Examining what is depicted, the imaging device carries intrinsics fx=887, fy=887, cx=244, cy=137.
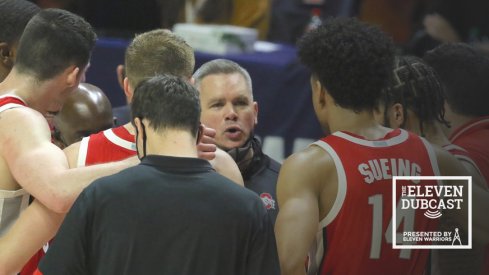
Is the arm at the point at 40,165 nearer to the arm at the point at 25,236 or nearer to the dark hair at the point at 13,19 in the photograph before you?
the arm at the point at 25,236

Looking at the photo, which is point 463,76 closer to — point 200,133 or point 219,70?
point 219,70

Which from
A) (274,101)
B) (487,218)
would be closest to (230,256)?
(487,218)

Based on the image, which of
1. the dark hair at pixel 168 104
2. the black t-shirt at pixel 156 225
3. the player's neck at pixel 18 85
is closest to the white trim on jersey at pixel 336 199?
the black t-shirt at pixel 156 225

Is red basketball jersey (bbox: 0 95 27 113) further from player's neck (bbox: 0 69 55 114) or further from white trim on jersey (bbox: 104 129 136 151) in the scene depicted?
white trim on jersey (bbox: 104 129 136 151)

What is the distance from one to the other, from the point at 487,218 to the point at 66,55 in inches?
63.1

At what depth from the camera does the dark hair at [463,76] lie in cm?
404

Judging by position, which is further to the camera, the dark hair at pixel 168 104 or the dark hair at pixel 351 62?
the dark hair at pixel 351 62

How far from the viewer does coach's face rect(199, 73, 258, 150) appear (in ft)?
13.1

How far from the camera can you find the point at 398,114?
3.57 m

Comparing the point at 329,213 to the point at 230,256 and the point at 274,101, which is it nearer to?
the point at 230,256

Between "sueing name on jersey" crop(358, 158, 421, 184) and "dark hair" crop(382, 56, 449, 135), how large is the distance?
59cm

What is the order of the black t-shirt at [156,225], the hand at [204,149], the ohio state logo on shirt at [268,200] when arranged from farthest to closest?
1. the ohio state logo on shirt at [268,200]
2. the hand at [204,149]
3. the black t-shirt at [156,225]

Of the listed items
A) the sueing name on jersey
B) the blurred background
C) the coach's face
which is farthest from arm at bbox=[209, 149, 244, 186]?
the blurred background

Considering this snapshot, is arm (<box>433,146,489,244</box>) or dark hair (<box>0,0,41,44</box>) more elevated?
dark hair (<box>0,0,41,44</box>)
